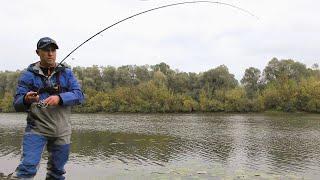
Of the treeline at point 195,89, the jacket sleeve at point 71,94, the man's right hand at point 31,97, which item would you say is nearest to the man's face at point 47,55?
the jacket sleeve at point 71,94

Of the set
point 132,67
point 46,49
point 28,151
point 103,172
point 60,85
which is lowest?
point 103,172

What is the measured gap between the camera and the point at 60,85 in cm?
567

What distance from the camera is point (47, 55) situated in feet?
18.2

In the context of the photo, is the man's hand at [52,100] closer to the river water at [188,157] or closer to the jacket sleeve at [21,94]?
the jacket sleeve at [21,94]

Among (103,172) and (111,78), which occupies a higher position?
(111,78)

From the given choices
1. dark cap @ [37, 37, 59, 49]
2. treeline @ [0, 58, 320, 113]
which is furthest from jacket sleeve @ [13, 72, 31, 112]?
treeline @ [0, 58, 320, 113]

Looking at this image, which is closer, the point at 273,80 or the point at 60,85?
the point at 60,85

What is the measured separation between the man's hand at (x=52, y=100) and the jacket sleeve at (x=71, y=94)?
0.08m

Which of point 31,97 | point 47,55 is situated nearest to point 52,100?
point 31,97

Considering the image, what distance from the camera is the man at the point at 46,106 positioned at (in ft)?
17.5

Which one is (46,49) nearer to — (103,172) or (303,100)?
(103,172)

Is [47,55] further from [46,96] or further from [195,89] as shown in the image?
[195,89]

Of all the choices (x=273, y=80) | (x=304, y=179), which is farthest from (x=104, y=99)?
(x=304, y=179)

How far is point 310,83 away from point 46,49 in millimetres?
102522
